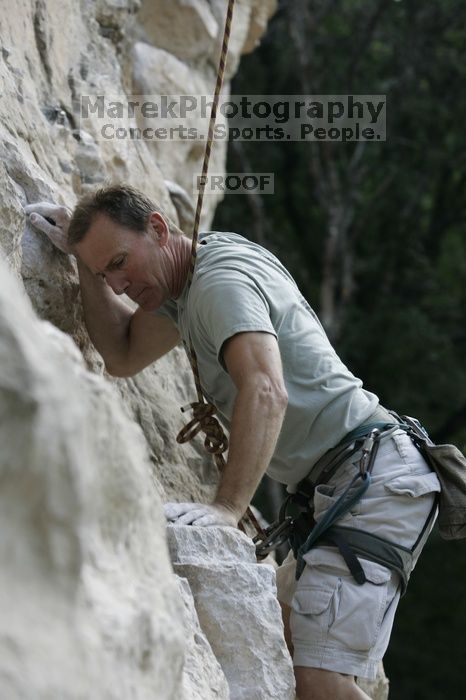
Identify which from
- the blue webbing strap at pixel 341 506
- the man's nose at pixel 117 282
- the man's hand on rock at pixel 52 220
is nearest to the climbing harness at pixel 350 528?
the blue webbing strap at pixel 341 506

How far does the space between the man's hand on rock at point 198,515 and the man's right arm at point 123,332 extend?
89 centimetres

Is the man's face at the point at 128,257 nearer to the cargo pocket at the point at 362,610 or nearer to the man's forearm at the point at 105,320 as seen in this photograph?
the man's forearm at the point at 105,320

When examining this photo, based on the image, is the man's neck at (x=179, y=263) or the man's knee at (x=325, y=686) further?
the man's neck at (x=179, y=263)

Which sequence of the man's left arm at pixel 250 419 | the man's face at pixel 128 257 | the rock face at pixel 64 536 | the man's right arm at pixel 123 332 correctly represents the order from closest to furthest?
the rock face at pixel 64 536 < the man's left arm at pixel 250 419 < the man's face at pixel 128 257 < the man's right arm at pixel 123 332

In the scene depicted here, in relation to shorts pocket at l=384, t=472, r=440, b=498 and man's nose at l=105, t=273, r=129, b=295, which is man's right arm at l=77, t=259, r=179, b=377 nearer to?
man's nose at l=105, t=273, r=129, b=295

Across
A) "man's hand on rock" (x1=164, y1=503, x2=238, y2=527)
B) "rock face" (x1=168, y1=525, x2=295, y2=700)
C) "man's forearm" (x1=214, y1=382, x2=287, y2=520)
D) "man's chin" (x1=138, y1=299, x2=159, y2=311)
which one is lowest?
"rock face" (x1=168, y1=525, x2=295, y2=700)

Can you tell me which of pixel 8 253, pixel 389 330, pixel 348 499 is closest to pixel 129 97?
pixel 8 253

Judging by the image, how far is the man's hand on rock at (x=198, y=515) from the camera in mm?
2562

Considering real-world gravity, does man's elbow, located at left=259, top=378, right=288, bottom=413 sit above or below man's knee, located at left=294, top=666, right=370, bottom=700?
above

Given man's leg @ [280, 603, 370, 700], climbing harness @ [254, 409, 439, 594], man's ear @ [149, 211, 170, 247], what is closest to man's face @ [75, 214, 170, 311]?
man's ear @ [149, 211, 170, 247]

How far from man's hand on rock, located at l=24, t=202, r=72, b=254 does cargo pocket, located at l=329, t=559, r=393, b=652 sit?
1240 mm

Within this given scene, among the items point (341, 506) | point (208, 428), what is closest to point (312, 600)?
point (341, 506)

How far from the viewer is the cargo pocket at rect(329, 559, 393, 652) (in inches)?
111

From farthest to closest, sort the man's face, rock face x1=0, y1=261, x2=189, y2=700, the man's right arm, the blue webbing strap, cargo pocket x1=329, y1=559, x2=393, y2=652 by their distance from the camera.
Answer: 1. the man's right arm
2. the man's face
3. the blue webbing strap
4. cargo pocket x1=329, y1=559, x2=393, y2=652
5. rock face x1=0, y1=261, x2=189, y2=700
